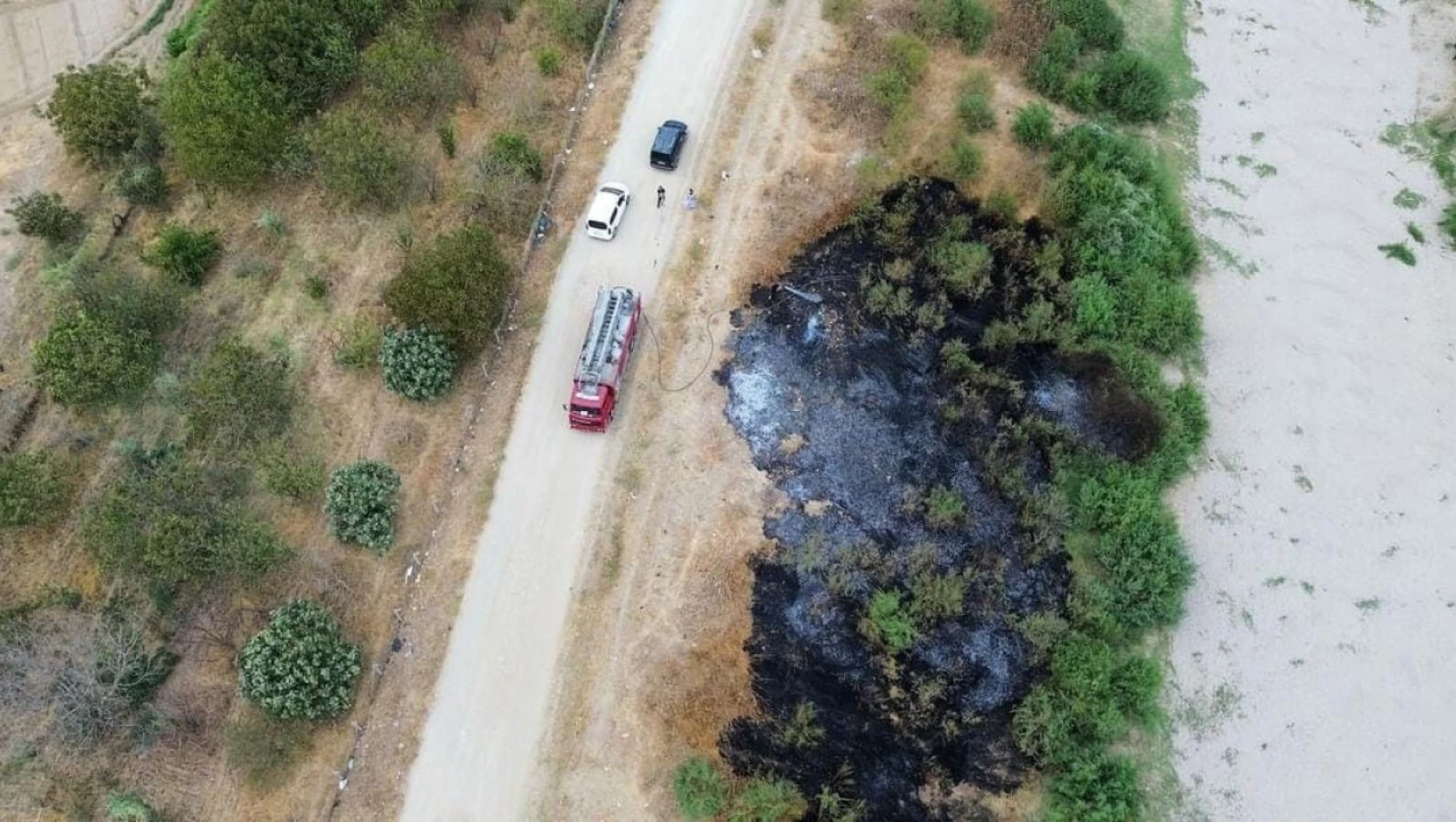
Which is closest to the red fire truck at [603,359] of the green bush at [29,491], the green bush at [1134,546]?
the green bush at [1134,546]

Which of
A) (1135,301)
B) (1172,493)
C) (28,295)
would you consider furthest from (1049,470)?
(28,295)

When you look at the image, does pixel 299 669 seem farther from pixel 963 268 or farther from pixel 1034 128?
pixel 1034 128

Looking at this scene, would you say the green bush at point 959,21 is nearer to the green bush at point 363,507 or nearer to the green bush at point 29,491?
the green bush at point 363,507

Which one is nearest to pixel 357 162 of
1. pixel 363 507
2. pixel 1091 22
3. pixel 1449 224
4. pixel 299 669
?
pixel 363 507

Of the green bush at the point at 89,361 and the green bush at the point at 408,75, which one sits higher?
the green bush at the point at 408,75

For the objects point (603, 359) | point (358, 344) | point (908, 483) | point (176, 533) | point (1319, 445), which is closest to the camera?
point (176, 533)
